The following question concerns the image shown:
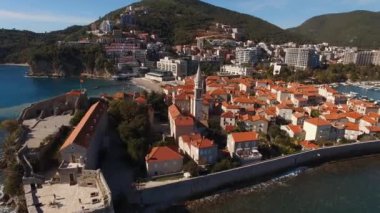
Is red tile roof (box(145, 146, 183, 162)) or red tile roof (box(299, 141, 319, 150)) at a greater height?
red tile roof (box(145, 146, 183, 162))

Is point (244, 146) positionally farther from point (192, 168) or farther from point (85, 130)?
point (85, 130)

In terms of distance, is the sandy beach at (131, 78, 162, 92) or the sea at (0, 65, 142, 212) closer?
the sea at (0, 65, 142, 212)

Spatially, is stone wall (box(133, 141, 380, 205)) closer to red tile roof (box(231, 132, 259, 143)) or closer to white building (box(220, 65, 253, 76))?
red tile roof (box(231, 132, 259, 143))

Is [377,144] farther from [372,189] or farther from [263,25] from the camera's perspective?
[263,25]

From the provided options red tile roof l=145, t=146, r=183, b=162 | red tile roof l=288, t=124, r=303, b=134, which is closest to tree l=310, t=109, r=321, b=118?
red tile roof l=288, t=124, r=303, b=134

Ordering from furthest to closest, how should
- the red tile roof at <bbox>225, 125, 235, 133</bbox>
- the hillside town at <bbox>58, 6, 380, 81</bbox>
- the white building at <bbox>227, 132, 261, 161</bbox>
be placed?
the hillside town at <bbox>58, 6, 380, 81</bbox> → the red tile roof at <bbox>225, 125, 235, 133</bbox> → the white building at <bbox>227, 132, 261, 161</bbox>

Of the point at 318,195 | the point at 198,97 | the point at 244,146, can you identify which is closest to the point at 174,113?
the point at 198,97
